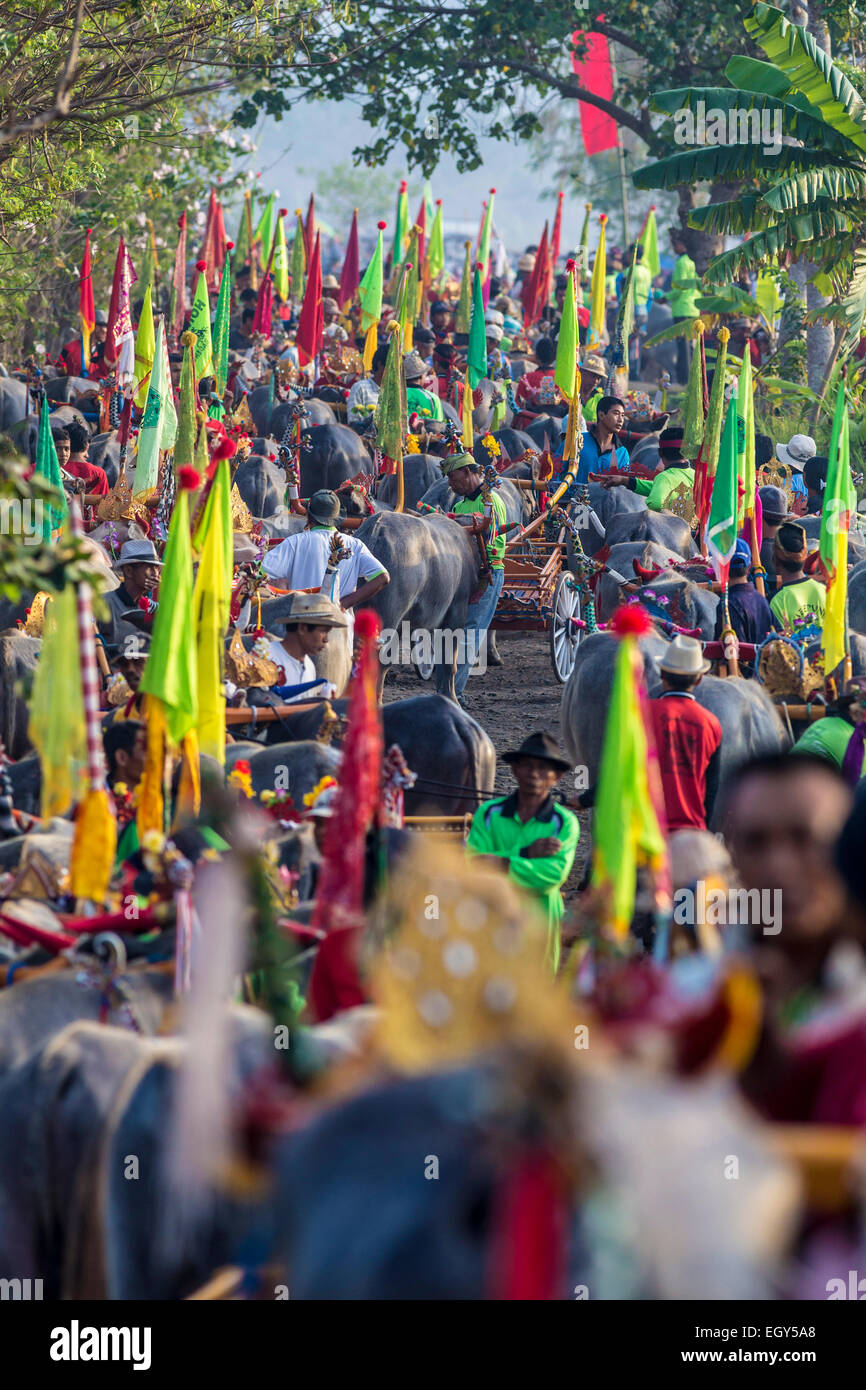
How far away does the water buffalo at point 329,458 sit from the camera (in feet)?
63.1

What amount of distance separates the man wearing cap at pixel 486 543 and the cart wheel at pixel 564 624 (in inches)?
20.9

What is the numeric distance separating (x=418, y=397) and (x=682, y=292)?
34.7 ft

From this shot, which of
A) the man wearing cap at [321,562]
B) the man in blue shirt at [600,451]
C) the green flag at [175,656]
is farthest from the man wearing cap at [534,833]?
the man in blue shirt at [600,451]

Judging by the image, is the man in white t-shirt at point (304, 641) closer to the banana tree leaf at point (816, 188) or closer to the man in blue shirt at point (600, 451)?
the man in blue shirt at point (600, 451)

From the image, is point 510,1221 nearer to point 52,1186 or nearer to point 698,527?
point 52,1186

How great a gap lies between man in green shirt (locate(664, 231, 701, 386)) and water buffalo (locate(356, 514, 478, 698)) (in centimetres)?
1260

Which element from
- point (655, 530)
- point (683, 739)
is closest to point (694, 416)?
point (655, 530)

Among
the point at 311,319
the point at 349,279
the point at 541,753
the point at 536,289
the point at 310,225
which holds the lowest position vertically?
the point at 541,753

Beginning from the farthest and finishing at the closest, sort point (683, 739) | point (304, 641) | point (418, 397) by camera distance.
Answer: point (418, 397) < point (304, 641) < point (683, 739)

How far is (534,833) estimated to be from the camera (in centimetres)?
739

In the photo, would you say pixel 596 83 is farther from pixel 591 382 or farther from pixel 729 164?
pixel 729 164

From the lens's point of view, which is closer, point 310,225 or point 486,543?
point 486,543

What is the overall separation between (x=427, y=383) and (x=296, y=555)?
383 inches

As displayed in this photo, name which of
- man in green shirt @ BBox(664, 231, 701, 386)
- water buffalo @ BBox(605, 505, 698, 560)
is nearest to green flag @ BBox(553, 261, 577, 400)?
water buffalo @ BBox(605, 505, 698, 560)
